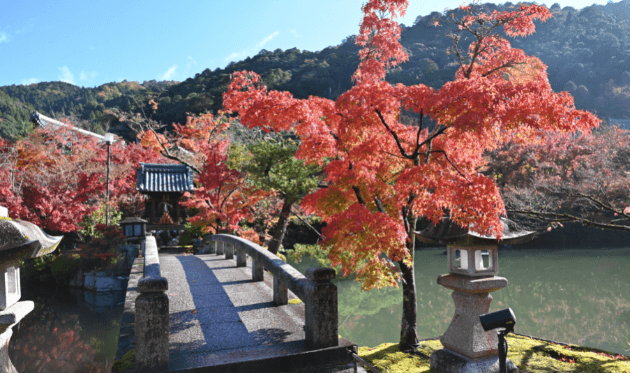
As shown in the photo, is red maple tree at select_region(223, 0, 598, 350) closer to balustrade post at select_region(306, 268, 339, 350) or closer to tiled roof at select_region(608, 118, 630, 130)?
balustrade post at select_region(306, 268, 339, 350)

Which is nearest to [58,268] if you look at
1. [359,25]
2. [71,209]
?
[71,209]

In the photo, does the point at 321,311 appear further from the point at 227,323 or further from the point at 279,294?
the point at 279,294

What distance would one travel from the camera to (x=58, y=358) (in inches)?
316

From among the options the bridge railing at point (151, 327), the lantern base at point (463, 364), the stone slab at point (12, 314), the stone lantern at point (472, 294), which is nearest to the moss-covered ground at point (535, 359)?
the lantern base at point (463, 364)

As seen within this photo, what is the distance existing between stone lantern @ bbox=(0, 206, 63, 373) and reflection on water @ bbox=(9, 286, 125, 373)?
3844 mm

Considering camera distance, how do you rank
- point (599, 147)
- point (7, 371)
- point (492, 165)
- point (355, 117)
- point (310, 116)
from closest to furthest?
point (7, 371) < point (355, 117) < point (310, 116) < point (599, 147) < point (492, 165)

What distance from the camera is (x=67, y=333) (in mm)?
9711

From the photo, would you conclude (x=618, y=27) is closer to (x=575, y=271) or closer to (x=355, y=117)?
(x=575, y=271)

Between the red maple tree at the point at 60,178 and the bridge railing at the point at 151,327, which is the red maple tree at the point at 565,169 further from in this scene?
the red maple tree at the point at 60,178

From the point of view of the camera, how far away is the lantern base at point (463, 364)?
14.0 ft

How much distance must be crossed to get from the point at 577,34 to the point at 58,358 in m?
75.0

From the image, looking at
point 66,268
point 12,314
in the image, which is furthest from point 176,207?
point 12,314

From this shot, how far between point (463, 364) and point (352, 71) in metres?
49.9

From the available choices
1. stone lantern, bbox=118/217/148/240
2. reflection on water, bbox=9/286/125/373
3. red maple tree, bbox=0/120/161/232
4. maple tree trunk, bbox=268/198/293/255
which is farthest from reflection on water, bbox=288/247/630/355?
red maple tree, bbox=0/120/161/232
